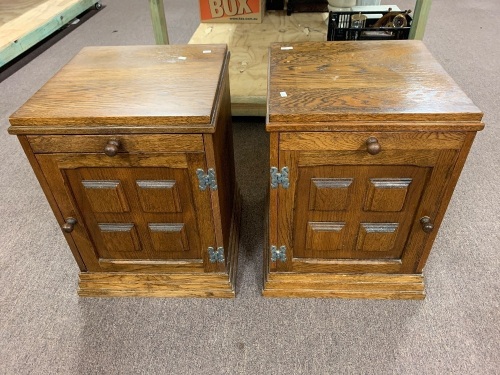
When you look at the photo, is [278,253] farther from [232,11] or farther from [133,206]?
[232,11]

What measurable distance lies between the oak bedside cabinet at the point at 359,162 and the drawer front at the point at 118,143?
21 cm

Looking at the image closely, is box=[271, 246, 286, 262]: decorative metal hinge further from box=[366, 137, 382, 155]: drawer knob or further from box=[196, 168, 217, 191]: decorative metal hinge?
box=[366, 137, 382, 155]: drawer knob

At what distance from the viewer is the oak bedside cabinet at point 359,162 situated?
0.92m

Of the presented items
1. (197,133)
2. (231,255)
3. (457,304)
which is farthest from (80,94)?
(457,304)

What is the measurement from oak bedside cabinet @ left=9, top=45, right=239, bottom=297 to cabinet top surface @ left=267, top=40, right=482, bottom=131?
0.19 meters

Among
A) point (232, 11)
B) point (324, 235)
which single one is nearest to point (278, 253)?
point (324, 235)

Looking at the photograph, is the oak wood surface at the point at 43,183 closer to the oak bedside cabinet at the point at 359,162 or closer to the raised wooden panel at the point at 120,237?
the raised wooden panel at the point at 120,237

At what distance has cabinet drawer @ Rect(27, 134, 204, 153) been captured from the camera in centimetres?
94

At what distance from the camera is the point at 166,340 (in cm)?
118

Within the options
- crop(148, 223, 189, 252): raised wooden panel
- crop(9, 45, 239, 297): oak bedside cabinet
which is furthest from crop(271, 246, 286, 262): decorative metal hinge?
crop(148, 223, 189, 252): raised wooden panel

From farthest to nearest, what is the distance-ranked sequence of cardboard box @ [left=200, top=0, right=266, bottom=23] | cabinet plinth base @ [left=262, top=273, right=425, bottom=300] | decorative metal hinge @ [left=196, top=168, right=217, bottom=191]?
cardboard box @ [left=200, top=0, right=266, bottom=23]
cabinet plinth base @ [left=262, top=273, right=425, bottom=300]
decorative metal hinge @ [left=196, top=168, right=217, bottom=191]

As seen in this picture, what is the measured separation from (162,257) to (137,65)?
597 mm

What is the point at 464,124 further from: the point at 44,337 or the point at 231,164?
the point at 44,337

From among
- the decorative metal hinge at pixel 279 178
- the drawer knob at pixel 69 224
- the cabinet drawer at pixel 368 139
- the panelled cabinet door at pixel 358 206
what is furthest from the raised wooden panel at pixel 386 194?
the drawer knob at pixel 69 224
